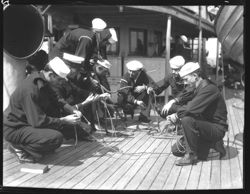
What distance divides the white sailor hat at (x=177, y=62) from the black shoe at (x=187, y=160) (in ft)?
3.14

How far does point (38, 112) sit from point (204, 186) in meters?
1.82

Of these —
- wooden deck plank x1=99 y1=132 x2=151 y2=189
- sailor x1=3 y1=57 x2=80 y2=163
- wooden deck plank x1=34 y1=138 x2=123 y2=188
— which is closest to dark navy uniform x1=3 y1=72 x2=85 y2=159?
sailor x1=3 y1=57 x2=80 y2=163

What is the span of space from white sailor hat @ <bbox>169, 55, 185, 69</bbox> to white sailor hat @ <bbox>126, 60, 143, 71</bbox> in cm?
33

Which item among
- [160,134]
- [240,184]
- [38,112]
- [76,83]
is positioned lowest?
[240,184]

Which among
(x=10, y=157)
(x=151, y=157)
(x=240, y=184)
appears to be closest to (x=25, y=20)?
(x=10, y=157)

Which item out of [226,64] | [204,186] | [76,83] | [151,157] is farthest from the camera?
[226,64]

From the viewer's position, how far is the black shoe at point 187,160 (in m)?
3.79

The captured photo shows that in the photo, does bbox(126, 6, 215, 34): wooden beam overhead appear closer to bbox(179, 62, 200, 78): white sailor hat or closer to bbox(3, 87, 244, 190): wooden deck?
bbox(179, 62, 200, 78): white sailor hat

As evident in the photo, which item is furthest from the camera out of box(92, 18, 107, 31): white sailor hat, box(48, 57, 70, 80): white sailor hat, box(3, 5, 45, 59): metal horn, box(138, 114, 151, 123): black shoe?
box(138, 114, 151, 123): black shoe

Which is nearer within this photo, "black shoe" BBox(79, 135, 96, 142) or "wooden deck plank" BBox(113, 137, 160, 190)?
"wooden deck plank" BBox(113, 137, 160, 190)

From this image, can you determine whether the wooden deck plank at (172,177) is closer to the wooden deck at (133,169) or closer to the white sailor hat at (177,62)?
the wooden deck at (133,169)

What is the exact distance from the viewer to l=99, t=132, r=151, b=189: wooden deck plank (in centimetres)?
362

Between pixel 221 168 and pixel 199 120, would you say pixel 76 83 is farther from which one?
pixel 221 168

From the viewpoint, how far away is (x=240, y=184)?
12.1 feet
